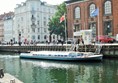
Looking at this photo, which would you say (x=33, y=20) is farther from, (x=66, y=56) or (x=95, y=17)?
(x=66, y=56)

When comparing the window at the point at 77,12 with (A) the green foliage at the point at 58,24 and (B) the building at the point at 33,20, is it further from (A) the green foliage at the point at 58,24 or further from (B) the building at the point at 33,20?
(B) the building at the point at 33,20

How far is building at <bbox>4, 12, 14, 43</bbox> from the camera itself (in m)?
148

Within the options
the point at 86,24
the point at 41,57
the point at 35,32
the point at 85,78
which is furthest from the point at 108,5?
the point at 35,32

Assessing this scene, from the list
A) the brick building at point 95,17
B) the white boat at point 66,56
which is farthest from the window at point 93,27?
the white boat at point 66,56

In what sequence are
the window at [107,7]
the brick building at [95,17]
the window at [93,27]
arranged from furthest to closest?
the window at [93,27] → the window at [107,7] → the brick building at [95,17]

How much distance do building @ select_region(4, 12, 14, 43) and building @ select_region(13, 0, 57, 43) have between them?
10.5m

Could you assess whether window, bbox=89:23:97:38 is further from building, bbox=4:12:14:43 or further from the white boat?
building, bbox=4:12:14:43

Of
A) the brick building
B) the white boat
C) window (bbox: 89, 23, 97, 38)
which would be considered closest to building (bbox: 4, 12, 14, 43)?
the brick building

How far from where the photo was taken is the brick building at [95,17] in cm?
7362

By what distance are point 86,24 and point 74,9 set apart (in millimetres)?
6608

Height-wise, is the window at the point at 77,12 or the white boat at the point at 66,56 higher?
the window at the point at 77,12

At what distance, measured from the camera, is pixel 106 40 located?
67125 millimetres

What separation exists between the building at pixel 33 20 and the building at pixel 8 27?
412 inches

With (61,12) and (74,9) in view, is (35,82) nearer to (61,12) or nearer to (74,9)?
(74,9)
